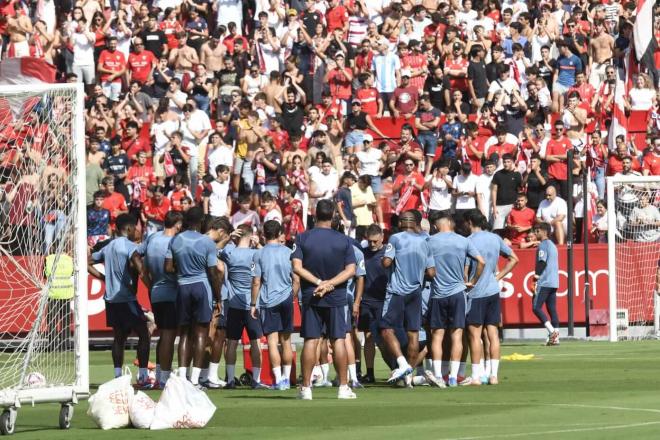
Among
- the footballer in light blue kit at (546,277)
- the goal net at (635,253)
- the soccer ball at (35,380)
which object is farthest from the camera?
the goal net at (635,253)

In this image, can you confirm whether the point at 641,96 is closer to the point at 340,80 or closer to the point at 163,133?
the point at 340,80

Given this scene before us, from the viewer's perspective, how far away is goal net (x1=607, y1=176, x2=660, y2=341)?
98.8 feet

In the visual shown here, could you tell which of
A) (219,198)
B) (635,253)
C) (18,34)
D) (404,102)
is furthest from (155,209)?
(635,253)

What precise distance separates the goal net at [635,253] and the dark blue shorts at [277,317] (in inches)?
443

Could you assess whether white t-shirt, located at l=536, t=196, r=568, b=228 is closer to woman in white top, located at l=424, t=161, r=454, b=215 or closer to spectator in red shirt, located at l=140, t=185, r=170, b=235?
woman in white top, located at l=424, t=161, r=454, b=215

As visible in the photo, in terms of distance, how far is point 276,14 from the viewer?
3750cm

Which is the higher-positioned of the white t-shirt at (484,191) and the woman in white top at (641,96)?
the woman in white top at (641,96)

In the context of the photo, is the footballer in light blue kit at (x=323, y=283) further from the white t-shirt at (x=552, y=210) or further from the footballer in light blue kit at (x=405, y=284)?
the white t-shirt at (x=552, y=210)

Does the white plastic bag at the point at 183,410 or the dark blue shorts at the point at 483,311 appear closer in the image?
the white plastic bag at the point at 183,410

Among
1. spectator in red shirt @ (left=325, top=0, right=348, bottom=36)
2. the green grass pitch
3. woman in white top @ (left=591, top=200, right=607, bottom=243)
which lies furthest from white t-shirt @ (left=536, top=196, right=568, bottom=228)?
the green grass pitch

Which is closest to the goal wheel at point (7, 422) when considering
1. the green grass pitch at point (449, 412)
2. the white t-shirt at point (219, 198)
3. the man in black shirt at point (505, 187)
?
the green grass pitch at point (449, 412)

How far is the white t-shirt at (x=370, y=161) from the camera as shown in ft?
108

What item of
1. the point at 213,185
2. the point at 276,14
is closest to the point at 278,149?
the point at 213,185

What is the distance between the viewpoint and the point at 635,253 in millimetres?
30844
